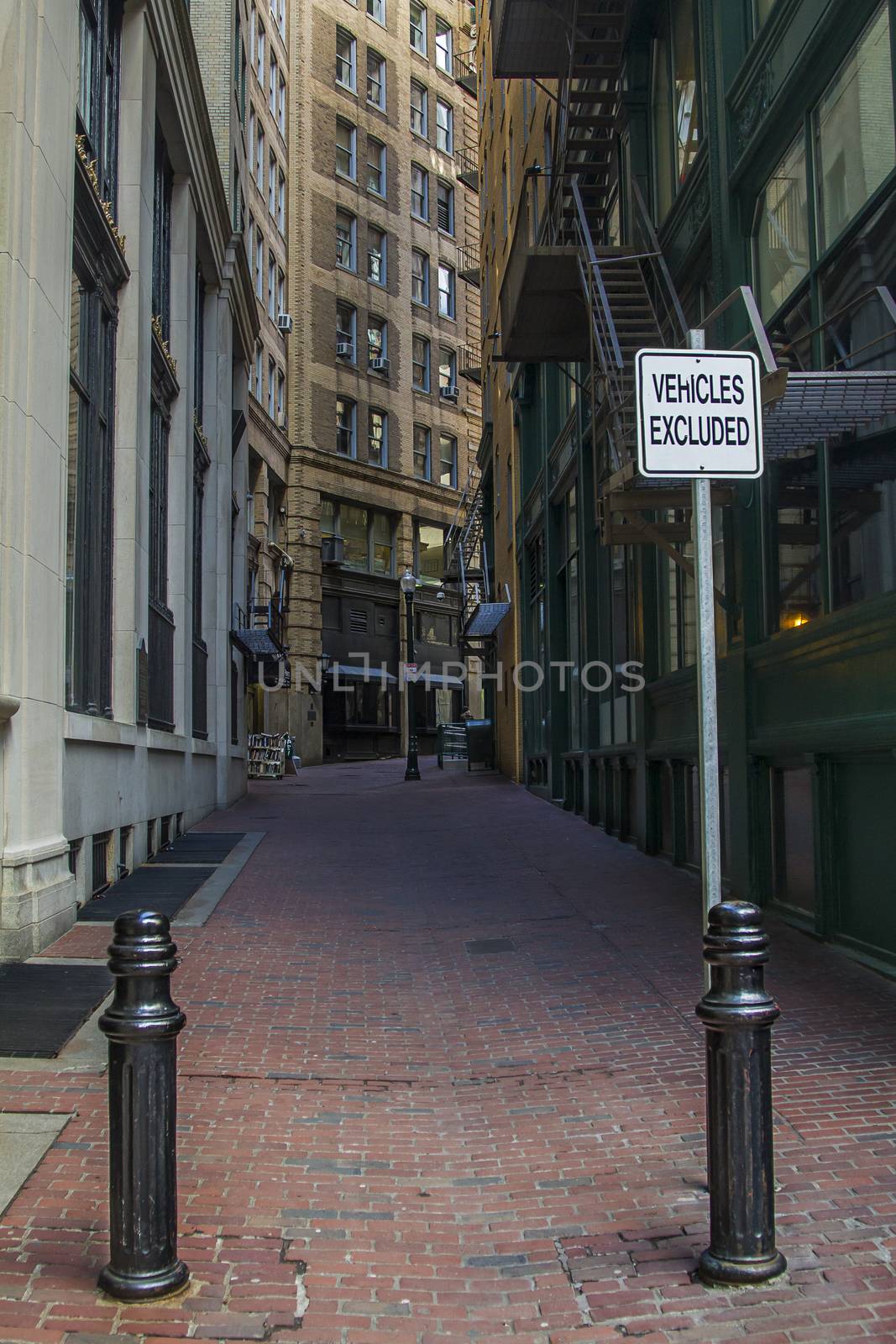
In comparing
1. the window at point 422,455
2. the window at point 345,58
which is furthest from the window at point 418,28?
the window at point 422,455

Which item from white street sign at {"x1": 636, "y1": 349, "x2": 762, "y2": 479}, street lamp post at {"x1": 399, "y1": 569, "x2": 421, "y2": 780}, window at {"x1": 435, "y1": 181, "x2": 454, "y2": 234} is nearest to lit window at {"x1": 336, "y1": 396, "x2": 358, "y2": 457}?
window at {"x1": 435, "y1": 181, "x2": 454, "y2": 234}

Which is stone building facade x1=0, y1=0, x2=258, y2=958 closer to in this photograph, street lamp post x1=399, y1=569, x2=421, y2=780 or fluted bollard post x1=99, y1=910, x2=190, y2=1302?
fluted bollard post x1=99, y1=910, x2=190, y2=1302

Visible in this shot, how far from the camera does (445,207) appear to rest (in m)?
49.5

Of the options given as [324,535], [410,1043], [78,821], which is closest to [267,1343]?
[410,1043]

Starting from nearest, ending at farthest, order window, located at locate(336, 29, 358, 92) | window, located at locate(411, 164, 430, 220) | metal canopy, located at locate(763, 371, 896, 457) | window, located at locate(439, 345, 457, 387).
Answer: metal canopy, located at locate(763, 371, 896, 457), window, located at locate(336, 29, 358, 92), window, located at locate(411, 164, 430, 220), window, located at locate(439, 345, 457, 387)

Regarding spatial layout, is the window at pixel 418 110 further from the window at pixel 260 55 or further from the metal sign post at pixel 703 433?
the metal sign post at pixel 703 433

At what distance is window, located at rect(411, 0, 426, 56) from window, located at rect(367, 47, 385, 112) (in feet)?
9.33

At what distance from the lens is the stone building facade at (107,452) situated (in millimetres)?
7859

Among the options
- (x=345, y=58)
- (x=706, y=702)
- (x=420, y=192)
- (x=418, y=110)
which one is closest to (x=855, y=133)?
(x=706, y=702)

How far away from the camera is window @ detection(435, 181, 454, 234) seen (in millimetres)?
48969

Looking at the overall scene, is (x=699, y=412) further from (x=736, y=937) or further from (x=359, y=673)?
(x=359, y=673)

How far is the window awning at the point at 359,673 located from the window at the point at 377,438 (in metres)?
3.90

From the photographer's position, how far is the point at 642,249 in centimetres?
1291

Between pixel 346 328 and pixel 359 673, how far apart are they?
41.9 ft
